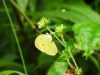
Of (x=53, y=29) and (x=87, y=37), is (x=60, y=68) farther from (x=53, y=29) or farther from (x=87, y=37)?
(x=53, y=29)

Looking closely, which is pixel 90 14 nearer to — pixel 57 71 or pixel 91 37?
pixel 91 37

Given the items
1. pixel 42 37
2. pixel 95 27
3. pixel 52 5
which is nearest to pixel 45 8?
pixel 52 5

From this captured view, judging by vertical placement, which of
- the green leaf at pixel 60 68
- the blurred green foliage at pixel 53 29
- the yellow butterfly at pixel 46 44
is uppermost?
the blurred green foliage at pixel 53 29

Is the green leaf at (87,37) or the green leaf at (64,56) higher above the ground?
the green leaf at (87,37)

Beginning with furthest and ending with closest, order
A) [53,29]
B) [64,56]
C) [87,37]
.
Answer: [53,29] < [87,37] < [64,56]

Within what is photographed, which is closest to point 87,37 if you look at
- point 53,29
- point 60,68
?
point 60,68

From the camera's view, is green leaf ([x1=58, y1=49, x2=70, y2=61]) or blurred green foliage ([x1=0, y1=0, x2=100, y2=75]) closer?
green leaf ([x1=58, y1=49, x2=70, y2=61])

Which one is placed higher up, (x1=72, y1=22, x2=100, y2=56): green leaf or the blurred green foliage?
the blurred green foliage

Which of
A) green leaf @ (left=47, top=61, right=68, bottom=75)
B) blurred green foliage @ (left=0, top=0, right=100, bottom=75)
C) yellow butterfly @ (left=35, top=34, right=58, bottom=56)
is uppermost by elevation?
blurred green foliage @ (left=0, top=0, right=100, bottom=75)
